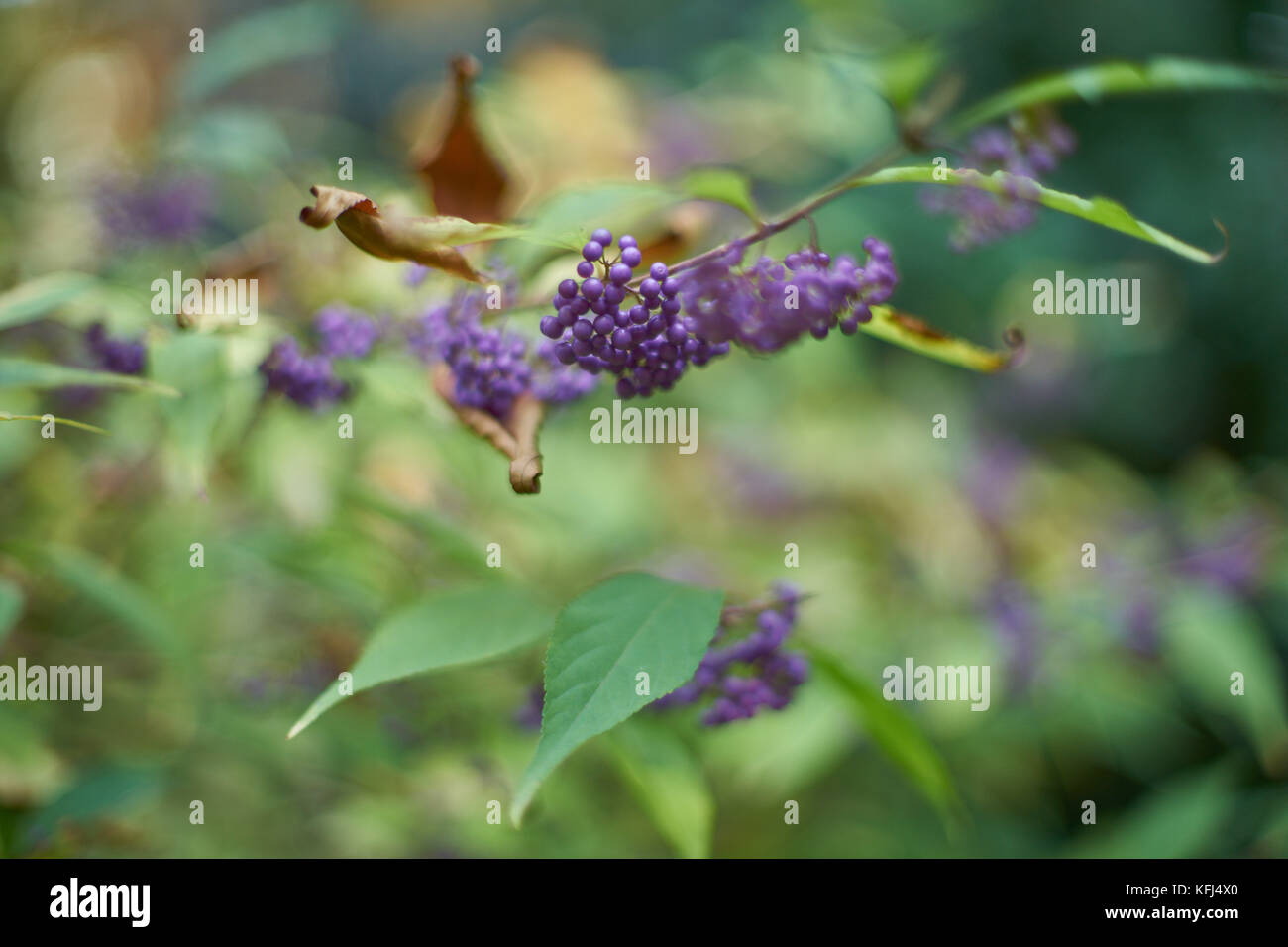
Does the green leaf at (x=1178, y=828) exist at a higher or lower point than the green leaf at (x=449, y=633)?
lower

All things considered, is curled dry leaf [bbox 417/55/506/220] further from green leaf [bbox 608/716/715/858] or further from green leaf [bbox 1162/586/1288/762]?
green leaf [bbox 1162/586/1288/762]

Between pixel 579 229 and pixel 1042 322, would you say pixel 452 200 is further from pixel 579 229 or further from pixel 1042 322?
pixel 1042 322

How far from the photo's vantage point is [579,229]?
35.4 inches

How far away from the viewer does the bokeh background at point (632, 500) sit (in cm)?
140

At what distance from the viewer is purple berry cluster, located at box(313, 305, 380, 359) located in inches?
47.9

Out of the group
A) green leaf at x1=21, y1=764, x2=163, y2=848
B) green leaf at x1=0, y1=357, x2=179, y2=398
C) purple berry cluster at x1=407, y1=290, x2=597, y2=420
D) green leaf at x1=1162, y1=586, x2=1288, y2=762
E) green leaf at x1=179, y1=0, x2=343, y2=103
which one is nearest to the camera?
green leaf at x1=0, y1=357, x2=179, y2=398

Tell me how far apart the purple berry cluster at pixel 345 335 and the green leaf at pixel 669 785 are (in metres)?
0.57

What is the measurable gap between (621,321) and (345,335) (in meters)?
0.49

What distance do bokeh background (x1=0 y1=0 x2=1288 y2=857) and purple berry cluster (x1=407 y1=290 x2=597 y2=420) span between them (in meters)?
0.10

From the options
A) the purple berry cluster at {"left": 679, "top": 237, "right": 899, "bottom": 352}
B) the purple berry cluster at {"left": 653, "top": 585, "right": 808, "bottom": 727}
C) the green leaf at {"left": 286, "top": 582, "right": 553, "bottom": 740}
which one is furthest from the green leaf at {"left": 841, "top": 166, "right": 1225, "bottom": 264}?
the green leaf at {"left": 286, "top": 582, "right": 553, "bottom": 740}

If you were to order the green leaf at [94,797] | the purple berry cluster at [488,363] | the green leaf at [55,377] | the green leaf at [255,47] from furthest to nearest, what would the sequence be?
the green leaf at [255,47]
the green leaf at [94,797]
the purple berry cluster at [488,363]
the green leaf at [55,377]

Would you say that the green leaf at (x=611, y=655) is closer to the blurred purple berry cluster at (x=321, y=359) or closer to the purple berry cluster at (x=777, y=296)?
the purple berry cluster at (x=777, y=296)

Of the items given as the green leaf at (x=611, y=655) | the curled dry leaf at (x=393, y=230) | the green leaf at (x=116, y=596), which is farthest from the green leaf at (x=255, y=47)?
the green leaf at (x=611, y=655)
